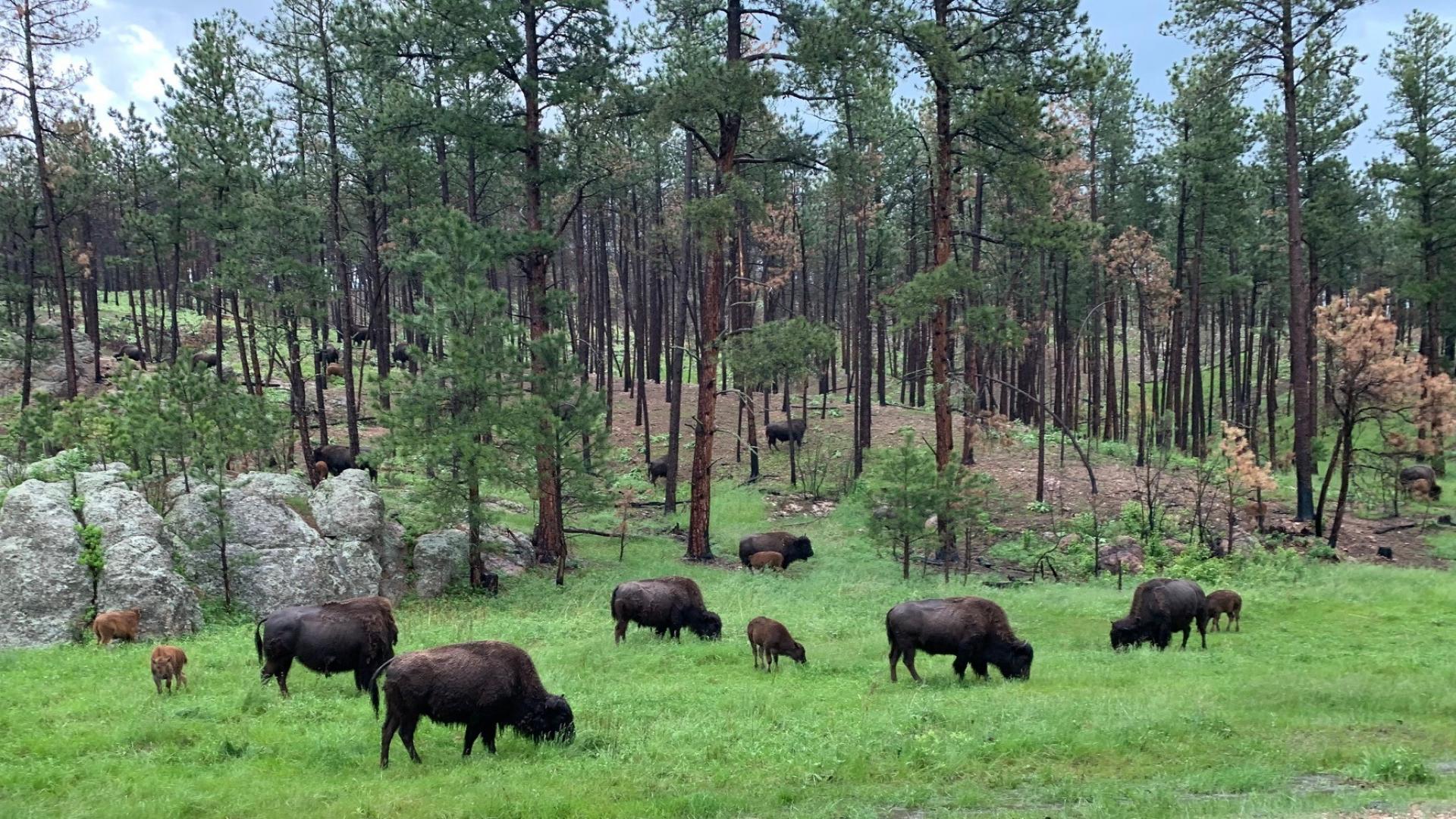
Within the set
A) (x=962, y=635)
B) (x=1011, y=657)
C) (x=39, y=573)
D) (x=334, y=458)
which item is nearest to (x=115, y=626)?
(x=39, y=573)

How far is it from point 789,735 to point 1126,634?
30.6 feet

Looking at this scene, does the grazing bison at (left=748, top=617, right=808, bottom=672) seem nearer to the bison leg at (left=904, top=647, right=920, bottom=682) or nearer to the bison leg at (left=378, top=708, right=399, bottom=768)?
the bison leg at (left=904, top=647, right=920, bottom=682)

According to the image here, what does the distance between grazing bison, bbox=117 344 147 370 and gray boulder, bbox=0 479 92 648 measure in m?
36.0

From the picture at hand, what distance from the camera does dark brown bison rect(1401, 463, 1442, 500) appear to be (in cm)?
3559

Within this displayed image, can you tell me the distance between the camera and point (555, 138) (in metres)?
24.9

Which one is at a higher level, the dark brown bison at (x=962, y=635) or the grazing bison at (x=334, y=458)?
the grazing bison at (x=334, y=458)

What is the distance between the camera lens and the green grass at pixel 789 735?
8.85 metres

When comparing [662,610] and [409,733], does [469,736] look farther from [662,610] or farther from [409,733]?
[662,610]

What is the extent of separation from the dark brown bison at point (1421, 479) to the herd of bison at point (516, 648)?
75.7 ft

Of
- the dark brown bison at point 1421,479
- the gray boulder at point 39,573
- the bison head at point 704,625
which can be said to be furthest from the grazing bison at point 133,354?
the dark brown bison at point 1421,479

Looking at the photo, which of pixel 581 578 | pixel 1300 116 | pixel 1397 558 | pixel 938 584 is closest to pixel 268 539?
pixel 581 578

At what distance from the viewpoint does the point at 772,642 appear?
50.7 feet

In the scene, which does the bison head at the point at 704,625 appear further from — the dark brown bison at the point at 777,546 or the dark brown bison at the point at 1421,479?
the dark brown bison at the point at 1421,479

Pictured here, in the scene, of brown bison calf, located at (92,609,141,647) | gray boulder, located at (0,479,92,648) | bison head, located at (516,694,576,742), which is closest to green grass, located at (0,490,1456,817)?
bison head, located at (516,694,576,742)
